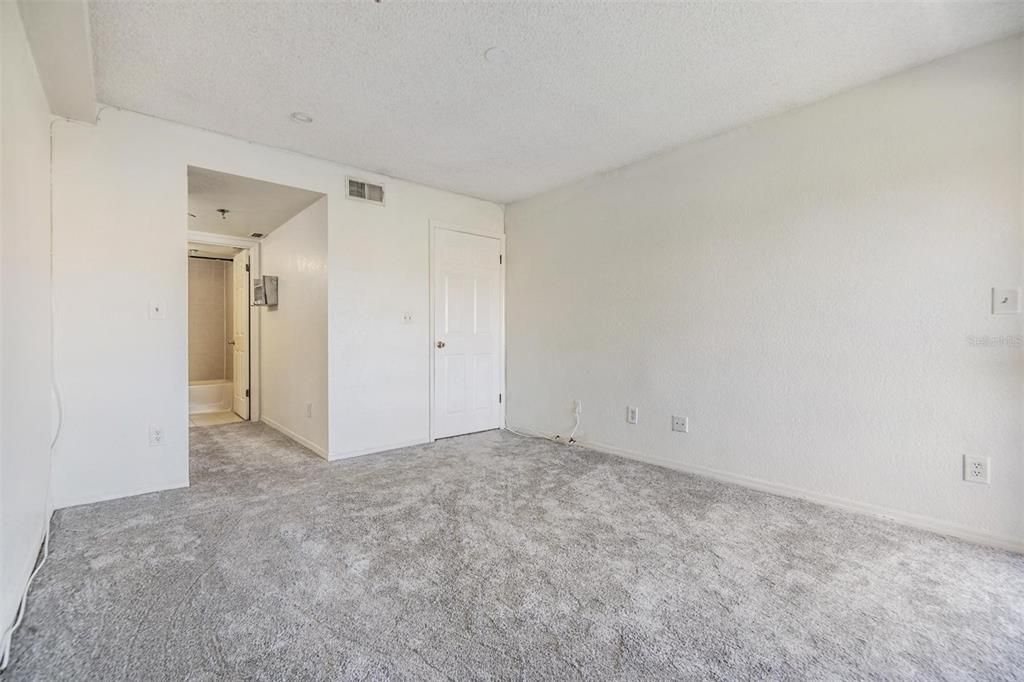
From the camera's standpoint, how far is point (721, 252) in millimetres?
2984

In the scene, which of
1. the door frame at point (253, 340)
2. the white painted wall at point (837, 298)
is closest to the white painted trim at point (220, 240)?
the door frame at point (253, 340)

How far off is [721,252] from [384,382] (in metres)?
2.76

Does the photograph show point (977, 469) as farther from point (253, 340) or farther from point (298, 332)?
point (253, 340)

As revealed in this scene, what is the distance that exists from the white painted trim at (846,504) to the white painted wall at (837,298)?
0.01m

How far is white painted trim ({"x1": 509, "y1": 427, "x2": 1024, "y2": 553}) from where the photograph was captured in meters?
2.08

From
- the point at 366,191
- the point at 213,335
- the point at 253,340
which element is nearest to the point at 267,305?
the point at 253,340

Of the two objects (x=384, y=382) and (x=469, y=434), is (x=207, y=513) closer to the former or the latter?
(x=384, y=382)

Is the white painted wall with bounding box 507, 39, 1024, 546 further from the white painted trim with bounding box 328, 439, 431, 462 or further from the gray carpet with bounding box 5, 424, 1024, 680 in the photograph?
the white painted trim with bounding box 328, 439, 431, 462

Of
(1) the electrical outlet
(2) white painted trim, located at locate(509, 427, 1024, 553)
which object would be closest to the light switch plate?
(1) the electrical outlet

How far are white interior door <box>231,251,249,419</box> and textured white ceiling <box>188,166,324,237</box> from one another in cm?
67

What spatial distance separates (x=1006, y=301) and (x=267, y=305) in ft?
17.8

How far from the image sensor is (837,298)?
8.21 feet

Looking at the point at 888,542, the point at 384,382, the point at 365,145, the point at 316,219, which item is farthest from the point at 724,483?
the point at 316,219

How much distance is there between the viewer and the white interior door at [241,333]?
503 cm
